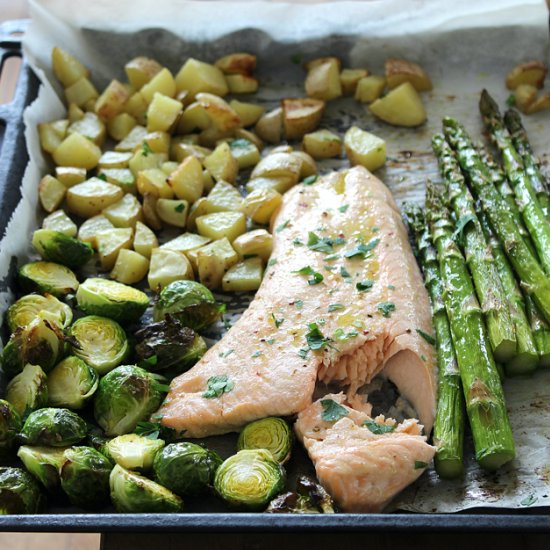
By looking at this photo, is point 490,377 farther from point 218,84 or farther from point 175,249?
point 218,84

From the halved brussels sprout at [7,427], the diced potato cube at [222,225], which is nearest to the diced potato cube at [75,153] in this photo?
the diced potato cube at [222,225]

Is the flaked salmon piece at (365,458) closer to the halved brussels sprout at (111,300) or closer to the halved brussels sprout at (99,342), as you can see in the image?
the halved brussels sprout at (99,342)

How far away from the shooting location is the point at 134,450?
3.40 m

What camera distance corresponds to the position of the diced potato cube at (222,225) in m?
4.57

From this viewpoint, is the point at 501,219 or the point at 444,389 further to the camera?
the point at 501,219

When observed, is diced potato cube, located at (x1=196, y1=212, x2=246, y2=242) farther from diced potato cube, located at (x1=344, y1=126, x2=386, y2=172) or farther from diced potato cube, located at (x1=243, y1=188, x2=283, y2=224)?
diced potato cube, located at (x1=344, y1=126, x2=386, y2=172)

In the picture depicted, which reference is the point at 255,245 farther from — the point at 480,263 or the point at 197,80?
the point at 197,80

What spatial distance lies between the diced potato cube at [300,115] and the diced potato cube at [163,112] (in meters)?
0.70

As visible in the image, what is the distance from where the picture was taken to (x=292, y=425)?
3.59 m

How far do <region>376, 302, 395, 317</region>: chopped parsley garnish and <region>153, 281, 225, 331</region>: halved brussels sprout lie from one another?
0.81 metres

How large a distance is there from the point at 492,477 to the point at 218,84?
10.8ft

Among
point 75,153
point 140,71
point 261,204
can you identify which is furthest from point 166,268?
point 140,71

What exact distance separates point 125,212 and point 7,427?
65.7 inches
